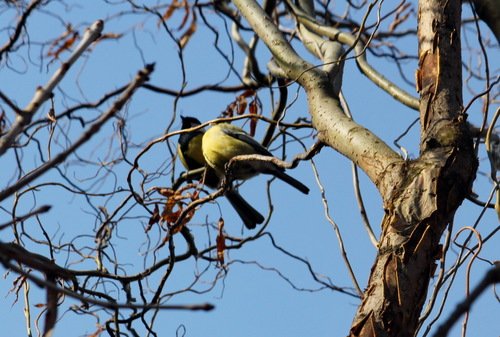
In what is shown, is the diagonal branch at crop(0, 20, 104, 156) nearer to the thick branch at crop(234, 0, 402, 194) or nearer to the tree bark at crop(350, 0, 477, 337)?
the tree bark at crop(350, 0, 477, 337)

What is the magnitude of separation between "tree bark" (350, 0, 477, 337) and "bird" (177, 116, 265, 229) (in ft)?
7.86

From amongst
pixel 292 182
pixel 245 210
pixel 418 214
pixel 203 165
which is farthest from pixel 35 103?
pixel 203 165

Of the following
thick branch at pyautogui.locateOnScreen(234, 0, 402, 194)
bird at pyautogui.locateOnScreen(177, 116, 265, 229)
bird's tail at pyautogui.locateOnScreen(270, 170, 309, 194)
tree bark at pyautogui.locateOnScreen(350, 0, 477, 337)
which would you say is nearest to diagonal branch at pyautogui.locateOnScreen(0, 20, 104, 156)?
tree bark at pyautogui.locateOnScreen(350, 0, 477, 337)

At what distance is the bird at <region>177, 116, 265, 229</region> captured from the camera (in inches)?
190

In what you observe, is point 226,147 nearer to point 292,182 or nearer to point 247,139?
point 247,139

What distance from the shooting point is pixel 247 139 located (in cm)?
493

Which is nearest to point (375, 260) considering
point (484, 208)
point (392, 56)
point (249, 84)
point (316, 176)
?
point (484, 208)

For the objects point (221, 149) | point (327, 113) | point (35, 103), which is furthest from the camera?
point (221, 149)

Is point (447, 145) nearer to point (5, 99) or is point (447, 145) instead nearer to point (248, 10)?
point (248, 10)

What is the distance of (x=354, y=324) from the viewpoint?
2.18 meters

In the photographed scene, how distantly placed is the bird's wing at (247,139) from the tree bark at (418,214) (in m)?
2.25

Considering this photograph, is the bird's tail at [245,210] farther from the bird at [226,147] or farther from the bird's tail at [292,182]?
the bird's tail at [292,182]

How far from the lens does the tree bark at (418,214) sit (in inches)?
85.1

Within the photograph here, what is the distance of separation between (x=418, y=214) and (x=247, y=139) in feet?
8.97
